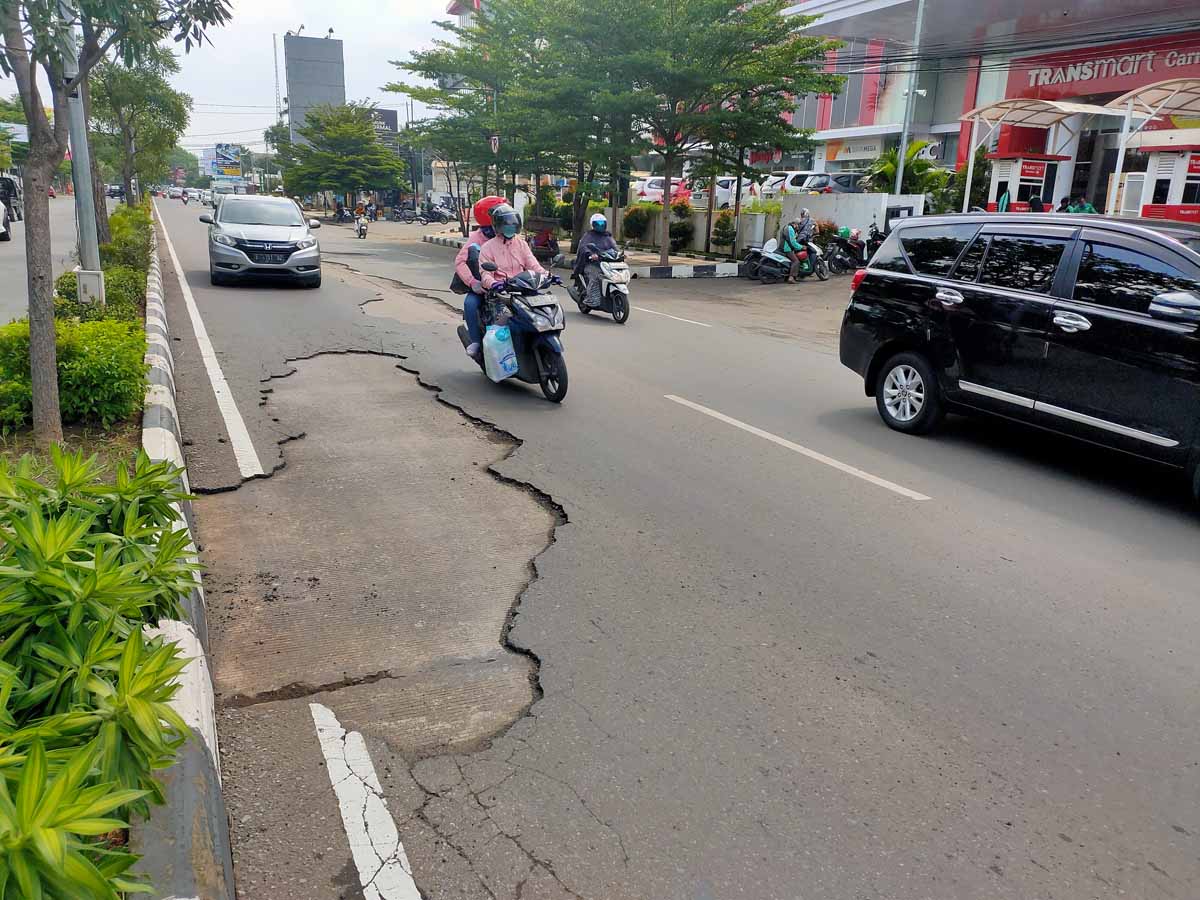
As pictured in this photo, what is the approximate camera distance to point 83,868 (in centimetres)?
156

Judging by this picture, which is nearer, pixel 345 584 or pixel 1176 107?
pixel 345 584

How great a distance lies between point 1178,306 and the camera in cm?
566

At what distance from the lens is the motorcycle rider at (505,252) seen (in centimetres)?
846

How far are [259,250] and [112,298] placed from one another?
524 cm

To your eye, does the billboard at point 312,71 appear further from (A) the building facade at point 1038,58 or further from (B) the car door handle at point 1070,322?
(B) the car door handle at point 1070,322

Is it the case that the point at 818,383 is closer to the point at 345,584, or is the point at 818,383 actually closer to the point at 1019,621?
the point at 1019,621

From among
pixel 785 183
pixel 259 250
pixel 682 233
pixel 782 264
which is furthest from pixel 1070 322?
pixel 785 183

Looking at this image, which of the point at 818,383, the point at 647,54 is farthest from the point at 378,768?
the point at 647,54

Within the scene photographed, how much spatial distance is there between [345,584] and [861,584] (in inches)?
99.2

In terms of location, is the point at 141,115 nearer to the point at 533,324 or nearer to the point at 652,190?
the point at 652,190

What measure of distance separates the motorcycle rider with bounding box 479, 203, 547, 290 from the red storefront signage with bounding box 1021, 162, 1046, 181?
71.4ft

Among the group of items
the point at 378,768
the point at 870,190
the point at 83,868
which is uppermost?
the point at 870,190

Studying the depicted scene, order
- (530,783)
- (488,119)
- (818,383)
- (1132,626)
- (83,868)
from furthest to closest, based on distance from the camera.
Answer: (488,119) < (818,383) < (1132,626) < (530,783) < (83,868)

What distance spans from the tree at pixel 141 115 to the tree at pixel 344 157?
23.3 m
